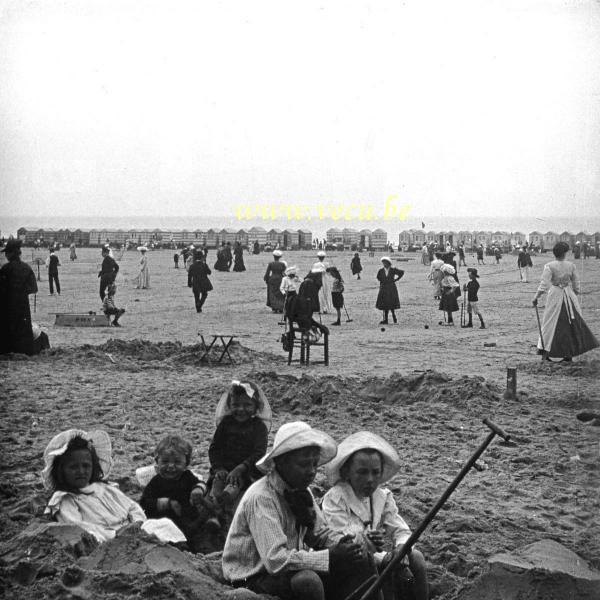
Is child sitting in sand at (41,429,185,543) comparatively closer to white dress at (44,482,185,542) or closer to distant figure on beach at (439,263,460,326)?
white dress at (44,482,185,542)

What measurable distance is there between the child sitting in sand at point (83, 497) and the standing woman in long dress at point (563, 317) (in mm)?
9166

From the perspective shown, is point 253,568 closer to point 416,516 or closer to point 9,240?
point 416,516

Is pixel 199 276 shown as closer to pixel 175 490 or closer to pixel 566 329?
pixel 566 329

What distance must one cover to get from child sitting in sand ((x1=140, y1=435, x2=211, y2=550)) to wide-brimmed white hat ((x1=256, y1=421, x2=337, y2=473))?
1.31 meters

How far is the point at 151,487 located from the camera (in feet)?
16.6

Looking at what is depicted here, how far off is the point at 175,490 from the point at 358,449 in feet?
5.21

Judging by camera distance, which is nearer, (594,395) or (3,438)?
(3,438)

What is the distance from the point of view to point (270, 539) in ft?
11.6

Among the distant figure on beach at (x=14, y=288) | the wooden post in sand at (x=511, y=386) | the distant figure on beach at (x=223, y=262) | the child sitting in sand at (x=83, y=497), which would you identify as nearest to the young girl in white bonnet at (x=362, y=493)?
the child sitting in sand at (x=83, y=497)

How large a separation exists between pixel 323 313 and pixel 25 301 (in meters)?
11.0

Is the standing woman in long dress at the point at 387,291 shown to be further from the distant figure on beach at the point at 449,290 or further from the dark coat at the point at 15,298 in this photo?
the dark coat at the point at 15,298

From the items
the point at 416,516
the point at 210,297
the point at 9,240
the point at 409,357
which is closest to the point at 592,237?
the point at 210,297

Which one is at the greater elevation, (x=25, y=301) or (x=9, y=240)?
(x=9, y=240)

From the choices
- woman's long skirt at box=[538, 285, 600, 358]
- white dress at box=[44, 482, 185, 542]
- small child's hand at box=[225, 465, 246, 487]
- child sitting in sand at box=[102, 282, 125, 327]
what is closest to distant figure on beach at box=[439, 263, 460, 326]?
woman's long skirt at box=[538, 285, 600, 358]
